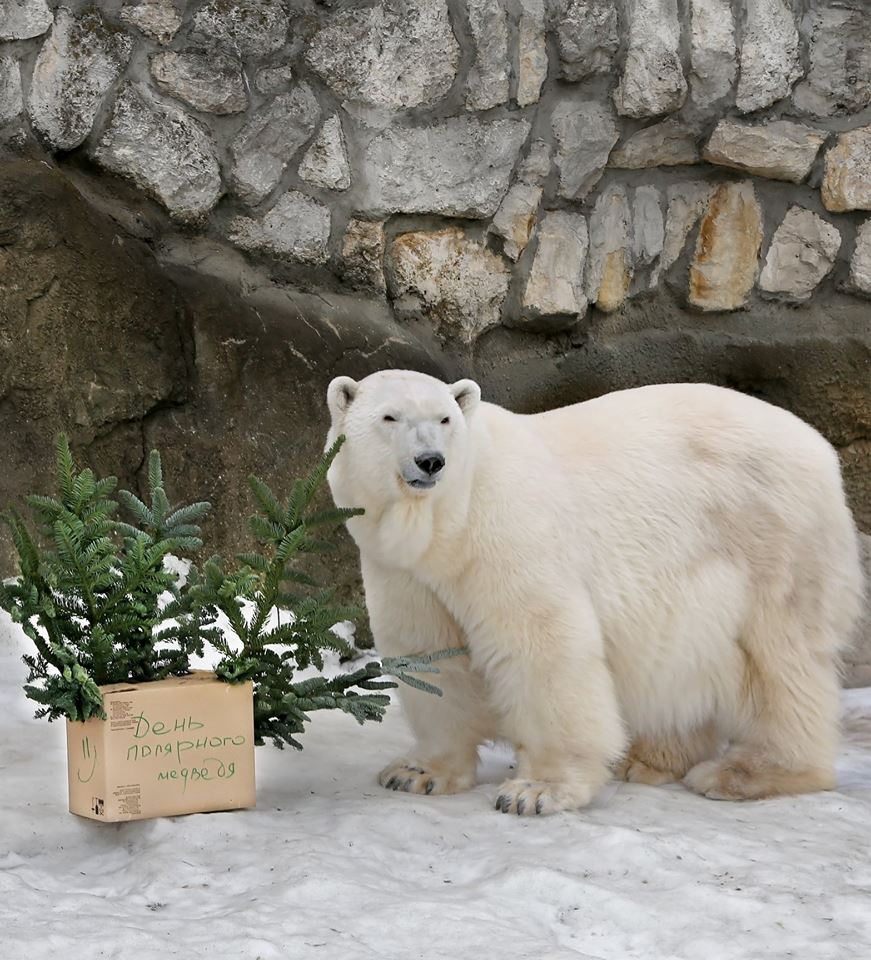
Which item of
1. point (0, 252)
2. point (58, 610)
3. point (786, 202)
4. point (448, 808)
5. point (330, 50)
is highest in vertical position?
point (330, 50)

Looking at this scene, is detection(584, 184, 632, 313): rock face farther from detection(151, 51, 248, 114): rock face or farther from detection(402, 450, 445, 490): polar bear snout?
detection(402, 450, 445, 490): polar bear snout

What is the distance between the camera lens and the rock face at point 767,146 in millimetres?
4535

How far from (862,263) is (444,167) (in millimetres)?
1575

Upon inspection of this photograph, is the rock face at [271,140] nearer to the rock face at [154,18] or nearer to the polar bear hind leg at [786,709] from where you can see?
the rock face at [154,18]

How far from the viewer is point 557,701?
115 inches

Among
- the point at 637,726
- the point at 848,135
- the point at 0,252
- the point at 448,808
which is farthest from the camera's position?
the point at 848,135

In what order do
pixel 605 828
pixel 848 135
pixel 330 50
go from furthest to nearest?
pixel 848 135, pixel 330 50, pixel 605 828

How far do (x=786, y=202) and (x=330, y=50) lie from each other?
174 cm

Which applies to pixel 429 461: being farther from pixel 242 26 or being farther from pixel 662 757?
pixel 242 26

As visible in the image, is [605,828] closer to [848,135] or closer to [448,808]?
[448,808]

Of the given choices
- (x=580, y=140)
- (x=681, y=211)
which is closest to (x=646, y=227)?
(x=681, y=211)

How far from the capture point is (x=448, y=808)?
2.88 metres

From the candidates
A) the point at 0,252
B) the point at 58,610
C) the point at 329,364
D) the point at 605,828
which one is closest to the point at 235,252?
the point at 329,364

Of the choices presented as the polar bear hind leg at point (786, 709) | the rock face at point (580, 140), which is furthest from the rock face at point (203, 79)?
the polar bear hind leg at point (786, 709)
